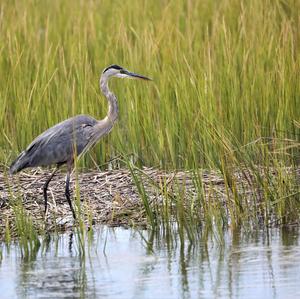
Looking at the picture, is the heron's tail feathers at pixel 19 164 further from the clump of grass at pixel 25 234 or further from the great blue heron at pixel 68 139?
the clump of grass at pixel 25 234

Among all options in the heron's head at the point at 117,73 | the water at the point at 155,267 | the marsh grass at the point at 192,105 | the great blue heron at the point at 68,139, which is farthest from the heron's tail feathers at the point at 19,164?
the heron's head at the point at 117,73

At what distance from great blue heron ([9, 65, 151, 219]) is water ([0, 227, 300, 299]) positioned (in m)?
0.92

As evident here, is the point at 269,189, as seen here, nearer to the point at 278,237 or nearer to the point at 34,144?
the point at 278,237

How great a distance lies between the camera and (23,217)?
270 inches

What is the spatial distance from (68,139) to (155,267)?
7.28 feet

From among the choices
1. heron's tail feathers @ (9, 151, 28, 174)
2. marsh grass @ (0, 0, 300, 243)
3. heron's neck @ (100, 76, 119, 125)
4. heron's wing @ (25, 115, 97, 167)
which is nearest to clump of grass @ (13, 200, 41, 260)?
marsh grass @ (0, 0, 300, 243)

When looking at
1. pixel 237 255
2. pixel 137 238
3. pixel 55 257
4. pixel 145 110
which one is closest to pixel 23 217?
pixel 55 257

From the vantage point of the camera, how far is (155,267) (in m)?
6.52

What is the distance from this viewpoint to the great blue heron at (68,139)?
27.0 ft

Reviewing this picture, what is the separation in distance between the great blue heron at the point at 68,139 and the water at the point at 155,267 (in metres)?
0.92

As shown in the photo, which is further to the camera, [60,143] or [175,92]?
[175,92]

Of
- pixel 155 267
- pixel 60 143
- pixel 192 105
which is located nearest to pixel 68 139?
pixel 60 143

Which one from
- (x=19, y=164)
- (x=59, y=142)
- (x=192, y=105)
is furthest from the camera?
(x=192, y=105)

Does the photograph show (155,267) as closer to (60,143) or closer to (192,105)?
(60,143)
